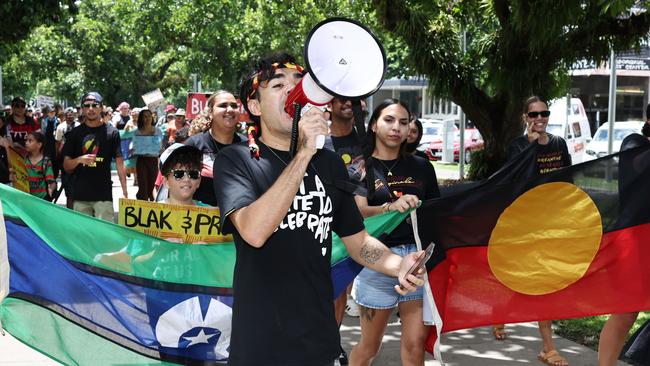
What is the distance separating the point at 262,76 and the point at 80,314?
192 cm

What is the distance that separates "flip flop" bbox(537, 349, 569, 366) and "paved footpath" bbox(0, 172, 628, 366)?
0.09 meters

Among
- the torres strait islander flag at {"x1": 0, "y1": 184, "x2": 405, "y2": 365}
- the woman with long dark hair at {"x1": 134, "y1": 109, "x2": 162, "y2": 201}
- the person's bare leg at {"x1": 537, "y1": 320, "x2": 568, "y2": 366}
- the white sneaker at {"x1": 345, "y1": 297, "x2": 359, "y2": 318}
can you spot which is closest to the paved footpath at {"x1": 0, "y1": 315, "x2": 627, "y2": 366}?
the person's bare leg at {"x1": 537, "y1": 320, "x2": 568, "y2": 366}

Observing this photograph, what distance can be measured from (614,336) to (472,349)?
5.32 ft

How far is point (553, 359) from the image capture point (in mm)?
6000

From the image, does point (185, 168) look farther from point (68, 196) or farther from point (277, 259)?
point (68, 196)

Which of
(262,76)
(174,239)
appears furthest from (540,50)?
(262,76)

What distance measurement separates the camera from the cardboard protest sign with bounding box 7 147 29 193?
32.6 ft

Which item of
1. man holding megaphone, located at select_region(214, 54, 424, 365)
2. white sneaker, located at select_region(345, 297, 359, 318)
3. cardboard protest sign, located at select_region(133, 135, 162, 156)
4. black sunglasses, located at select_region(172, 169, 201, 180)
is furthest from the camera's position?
cardboard protest sign, located at select_region(133, 135, 162, 156)

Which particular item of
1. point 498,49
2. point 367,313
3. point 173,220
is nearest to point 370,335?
point 367,313

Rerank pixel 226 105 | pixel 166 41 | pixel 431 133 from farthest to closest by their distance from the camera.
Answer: pixel 431 133, pixel 166 41, pixel 226 105

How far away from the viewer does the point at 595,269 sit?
5.01 m

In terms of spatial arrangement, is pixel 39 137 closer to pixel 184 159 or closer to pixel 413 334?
pixel 184 159

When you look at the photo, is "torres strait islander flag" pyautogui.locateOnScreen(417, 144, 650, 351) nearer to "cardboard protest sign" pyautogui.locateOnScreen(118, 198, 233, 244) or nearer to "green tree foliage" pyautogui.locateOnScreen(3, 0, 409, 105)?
"cardboard protest sign" pyautogui.locateOnScreen(118, 198, 233, 244)

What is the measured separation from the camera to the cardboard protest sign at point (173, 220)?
15.7ft
